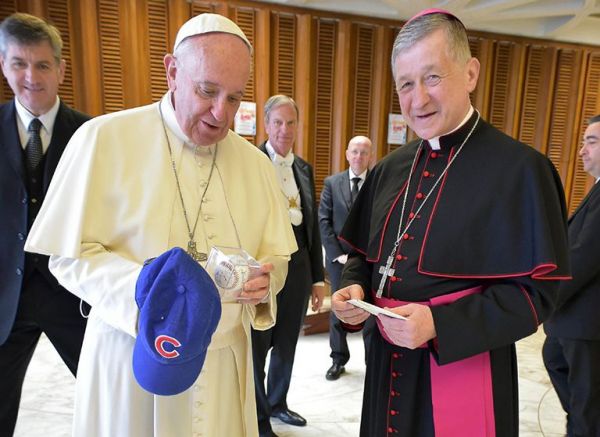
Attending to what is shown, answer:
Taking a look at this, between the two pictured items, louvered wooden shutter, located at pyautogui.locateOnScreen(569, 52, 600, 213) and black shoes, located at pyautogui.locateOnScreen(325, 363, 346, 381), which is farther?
louvered wooden shutter, located at pyautogui.locateOnScreen(569, 52, 600, 213)

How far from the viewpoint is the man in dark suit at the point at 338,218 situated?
3633 millimetres

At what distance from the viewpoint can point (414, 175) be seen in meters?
1.54

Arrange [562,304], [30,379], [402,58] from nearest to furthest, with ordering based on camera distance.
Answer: [402,58] < [562,304] < [30,379]

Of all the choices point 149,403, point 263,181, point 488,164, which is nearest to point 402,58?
point 488,164

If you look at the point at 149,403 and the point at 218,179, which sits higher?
the point at 218,179

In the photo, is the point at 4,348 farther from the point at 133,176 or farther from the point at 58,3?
the point at 58,3

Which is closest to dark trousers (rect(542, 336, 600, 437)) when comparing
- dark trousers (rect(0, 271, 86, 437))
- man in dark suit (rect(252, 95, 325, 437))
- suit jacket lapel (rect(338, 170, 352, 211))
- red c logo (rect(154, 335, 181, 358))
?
man in dark suit (rect(252, 95, 325, 437))

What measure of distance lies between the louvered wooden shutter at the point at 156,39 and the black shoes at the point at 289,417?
4.10 m

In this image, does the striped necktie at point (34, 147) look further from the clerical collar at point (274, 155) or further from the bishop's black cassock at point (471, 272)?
the bishop's black cassock at point (471, 272)

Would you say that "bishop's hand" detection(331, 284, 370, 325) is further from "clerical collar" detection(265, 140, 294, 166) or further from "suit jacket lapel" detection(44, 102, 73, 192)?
"clerical collar" detection(265, 140, 294, 166)

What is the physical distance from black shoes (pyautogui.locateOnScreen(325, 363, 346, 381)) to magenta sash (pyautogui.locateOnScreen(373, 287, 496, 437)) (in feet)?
7.76

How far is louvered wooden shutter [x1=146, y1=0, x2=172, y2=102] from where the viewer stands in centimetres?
507

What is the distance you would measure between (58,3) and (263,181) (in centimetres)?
470

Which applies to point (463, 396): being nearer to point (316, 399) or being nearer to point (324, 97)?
point (316, 399)
